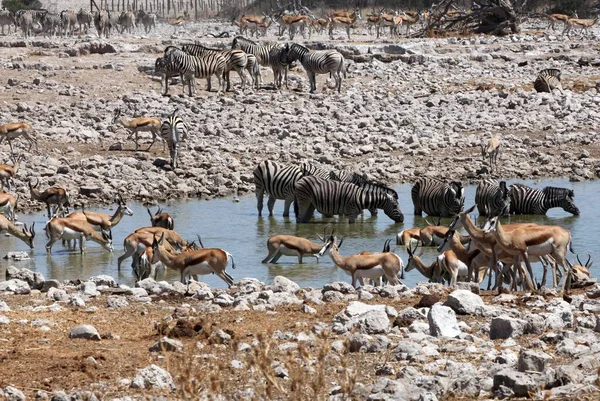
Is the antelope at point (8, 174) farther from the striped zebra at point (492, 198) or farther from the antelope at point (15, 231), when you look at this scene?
the striped zebra at point (492, 198)

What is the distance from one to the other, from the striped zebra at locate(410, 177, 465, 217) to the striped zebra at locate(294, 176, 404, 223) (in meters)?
0.65

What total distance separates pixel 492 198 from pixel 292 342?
10.9 metres

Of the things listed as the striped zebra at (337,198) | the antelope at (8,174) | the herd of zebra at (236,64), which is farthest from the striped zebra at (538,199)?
the herd of zebra at (236,64)

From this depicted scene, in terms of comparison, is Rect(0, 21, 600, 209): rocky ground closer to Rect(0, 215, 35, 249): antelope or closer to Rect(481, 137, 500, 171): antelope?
Rect(481, 137, 500, 171): antelope

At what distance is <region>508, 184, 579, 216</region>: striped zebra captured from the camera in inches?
709

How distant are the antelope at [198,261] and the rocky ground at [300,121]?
6.88 m

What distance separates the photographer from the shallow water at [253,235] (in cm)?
1320

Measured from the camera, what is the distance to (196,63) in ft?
88.5

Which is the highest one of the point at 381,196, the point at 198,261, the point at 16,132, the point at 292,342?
the point at 292,342

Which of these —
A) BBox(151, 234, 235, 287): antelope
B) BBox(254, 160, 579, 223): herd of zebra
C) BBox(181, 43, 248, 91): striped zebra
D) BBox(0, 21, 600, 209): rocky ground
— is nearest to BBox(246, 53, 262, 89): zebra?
BBox(181, 43, 248, 91): striped zebra

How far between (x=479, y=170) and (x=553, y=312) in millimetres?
12713

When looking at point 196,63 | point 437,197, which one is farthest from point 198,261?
point 196,63

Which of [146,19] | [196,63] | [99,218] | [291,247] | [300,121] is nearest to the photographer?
[291,247]

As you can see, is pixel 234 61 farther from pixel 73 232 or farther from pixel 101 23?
pixel 101 23
